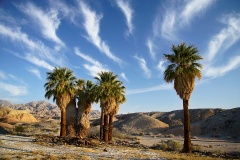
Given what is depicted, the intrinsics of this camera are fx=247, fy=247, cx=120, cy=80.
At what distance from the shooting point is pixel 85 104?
125 feet

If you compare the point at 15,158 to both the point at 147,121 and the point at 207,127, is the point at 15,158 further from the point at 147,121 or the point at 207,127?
the point at 147,121

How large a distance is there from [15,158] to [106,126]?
1764 centimetres

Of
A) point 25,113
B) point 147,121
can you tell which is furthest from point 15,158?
point 25,113

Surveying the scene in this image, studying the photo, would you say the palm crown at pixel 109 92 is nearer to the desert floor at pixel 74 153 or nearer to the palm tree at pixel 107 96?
the palm tree at pixel 107 96

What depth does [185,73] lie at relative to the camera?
2539 cm

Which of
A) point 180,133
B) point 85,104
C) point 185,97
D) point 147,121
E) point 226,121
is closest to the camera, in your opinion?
point 185,97

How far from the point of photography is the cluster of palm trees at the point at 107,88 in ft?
83.9

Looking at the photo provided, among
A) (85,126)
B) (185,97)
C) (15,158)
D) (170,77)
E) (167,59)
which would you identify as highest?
(167,59)

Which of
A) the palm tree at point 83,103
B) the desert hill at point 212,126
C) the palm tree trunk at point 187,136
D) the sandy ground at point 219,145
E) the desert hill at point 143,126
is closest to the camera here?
the palm tree trunk at point 187,136

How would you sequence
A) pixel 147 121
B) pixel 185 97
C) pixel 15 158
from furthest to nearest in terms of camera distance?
pixel 147 121, pixel 185 97, pixel 15 158

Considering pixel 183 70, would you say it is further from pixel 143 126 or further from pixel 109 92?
pixel 143 126

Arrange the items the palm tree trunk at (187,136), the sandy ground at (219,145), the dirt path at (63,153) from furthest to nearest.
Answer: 1. the sandy ground at (219,145)
2. the palm tree trunk at (187,136)
3. the dirt path at (63,153)

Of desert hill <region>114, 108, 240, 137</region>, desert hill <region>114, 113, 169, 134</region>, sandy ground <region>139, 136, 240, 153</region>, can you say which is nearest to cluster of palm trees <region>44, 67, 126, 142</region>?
sandy ground <region>139, 136, 240, 153</region>

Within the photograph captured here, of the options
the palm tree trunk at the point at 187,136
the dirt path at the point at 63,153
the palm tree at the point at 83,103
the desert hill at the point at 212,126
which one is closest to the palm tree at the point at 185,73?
the palm tree trunk at the point at 187,136
